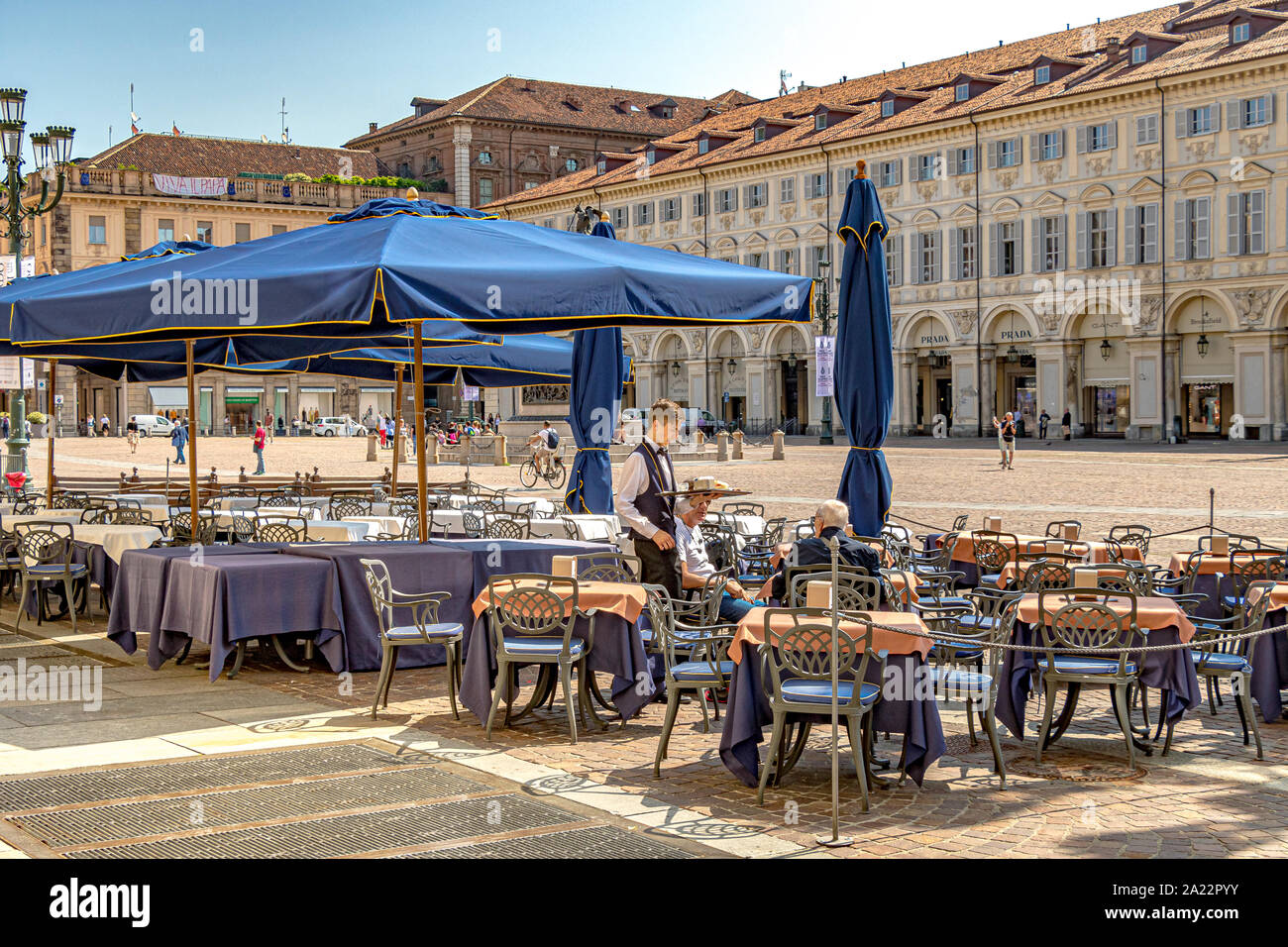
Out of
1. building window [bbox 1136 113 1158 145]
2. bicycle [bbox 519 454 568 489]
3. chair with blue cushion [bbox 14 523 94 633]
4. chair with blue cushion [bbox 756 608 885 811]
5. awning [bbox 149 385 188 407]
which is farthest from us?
awning [bbox 149 385 188 407]

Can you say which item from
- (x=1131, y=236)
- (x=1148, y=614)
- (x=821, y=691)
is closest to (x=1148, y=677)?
(x=1148, y=614)

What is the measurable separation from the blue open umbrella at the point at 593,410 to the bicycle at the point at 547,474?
2431cm

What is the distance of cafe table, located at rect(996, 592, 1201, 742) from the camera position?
8.13 metres

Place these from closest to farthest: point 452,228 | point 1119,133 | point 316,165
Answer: point 452,228 → point 1119,133 → point 316,165

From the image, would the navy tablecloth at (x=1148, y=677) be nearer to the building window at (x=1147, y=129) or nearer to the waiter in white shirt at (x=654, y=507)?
the waiter in white shirt at (x=654, y=507)

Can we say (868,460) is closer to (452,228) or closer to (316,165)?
(452,228)

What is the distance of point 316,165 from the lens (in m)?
92.9

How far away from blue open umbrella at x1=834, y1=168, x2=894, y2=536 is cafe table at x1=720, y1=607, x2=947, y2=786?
467 centimetres

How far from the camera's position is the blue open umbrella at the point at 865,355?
12.1m

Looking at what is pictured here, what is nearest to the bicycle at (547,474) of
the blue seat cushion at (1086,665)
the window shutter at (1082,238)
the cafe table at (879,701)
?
the window shutter at (1082,238)

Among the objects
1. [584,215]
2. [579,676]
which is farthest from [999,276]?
[579,676]

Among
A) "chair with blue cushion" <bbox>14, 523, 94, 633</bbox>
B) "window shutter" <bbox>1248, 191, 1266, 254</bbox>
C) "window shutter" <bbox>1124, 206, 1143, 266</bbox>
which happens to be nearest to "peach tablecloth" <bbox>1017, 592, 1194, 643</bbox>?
"chair with blue cushion" <bbox>14, 523, 94, 633</bbox>

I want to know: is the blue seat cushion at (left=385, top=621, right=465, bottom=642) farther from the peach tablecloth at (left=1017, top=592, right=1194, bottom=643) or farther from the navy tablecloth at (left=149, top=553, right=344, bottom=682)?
the peach tablecloth at (left=1017, top=592, right=1194, bottom=643)

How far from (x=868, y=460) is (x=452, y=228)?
3.99 metres
